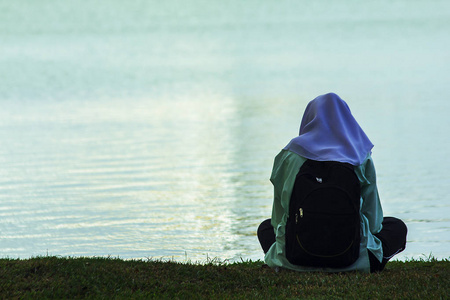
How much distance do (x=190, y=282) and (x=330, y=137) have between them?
54.7 inches

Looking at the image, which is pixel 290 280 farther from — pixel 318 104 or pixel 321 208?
pixel 318 104

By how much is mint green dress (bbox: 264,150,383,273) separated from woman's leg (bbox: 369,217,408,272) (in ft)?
0.20

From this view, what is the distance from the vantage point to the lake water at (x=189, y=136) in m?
9.38

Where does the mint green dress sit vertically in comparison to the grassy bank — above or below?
above

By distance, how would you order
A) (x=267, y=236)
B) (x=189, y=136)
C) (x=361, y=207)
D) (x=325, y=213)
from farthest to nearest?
(x=189, y=136) < (x=267, y=236) < (x=361, y=207) < (x=325, y=213)

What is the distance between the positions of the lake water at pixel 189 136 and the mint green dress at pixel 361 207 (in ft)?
7.84

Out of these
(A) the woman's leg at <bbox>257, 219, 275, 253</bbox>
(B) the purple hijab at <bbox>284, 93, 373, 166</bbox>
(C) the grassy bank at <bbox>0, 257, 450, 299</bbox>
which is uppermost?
(B) the purple hijab at <bbox>284, 93, 373, 166</bbox>

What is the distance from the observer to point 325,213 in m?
5.27

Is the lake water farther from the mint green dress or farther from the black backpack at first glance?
the black backpack

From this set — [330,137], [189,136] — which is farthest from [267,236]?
[189,136]

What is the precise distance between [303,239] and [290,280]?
0.99 feet

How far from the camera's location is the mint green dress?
5.47 metres

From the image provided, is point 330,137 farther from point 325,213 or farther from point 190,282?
point 190,282

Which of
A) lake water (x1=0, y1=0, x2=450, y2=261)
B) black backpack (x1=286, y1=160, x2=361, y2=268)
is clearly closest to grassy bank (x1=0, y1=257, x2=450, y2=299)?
black backpack (x1=286, y1=160, x2=361, y2=268)
